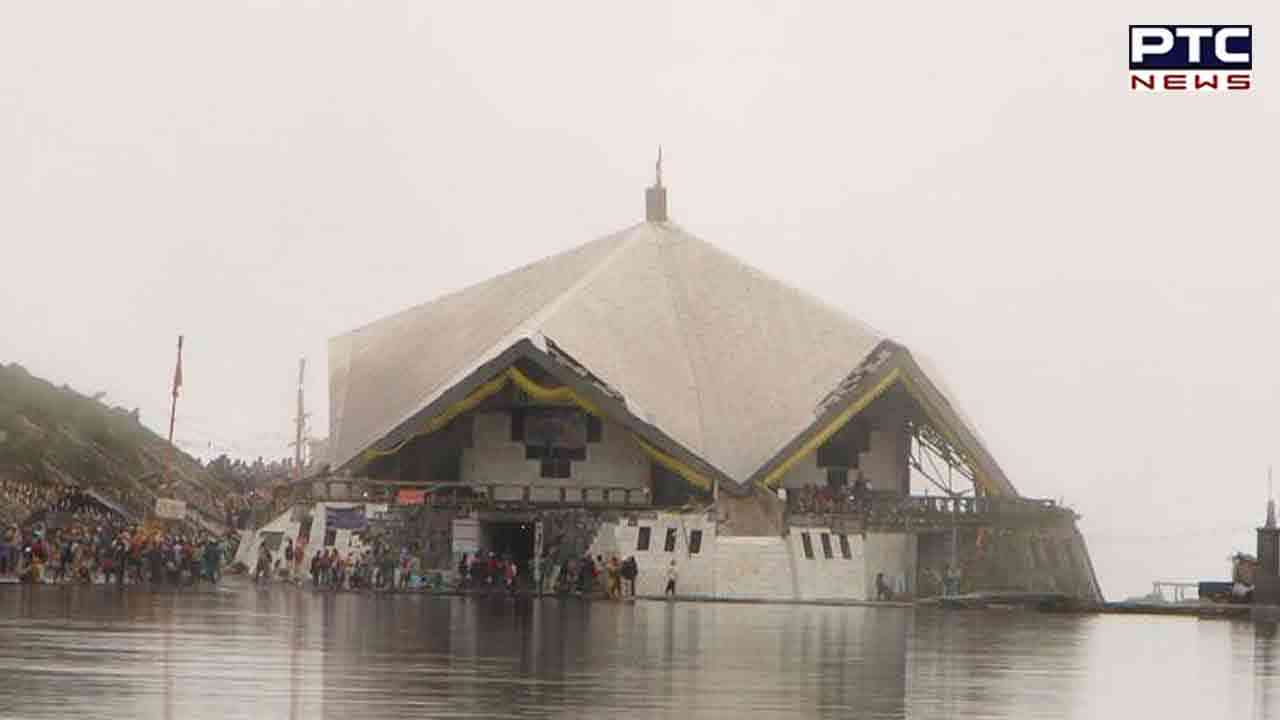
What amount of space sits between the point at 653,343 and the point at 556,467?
5.15 m

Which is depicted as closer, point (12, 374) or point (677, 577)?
point (677, 577)

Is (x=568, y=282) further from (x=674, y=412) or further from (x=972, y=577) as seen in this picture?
(x=972, y=577)

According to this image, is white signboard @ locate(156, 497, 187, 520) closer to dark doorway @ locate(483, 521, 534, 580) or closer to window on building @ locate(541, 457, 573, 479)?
dark doorway @ locate(483, 521, 534, 580)

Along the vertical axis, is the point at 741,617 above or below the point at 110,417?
below

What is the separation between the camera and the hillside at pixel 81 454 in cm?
10362

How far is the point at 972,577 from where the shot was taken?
77188mm

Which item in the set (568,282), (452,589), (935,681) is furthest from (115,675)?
(568,282)

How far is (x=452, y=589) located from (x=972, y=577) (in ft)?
53.2

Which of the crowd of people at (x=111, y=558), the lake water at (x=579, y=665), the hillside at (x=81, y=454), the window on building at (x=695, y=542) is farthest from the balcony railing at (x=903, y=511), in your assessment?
the hillside at (x=81, y=454)

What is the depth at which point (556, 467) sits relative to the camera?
83.5 metres

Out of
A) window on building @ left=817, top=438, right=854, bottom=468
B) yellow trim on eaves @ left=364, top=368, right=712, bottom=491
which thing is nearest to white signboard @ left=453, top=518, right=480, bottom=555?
yellow trim on eaves @ left=364, top=368, right=712, bottom=491

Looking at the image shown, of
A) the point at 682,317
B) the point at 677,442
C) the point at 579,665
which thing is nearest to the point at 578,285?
the point at 682,317

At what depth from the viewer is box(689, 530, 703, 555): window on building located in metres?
73.8

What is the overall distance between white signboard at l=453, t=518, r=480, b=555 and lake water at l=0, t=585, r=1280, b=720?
19.9m
